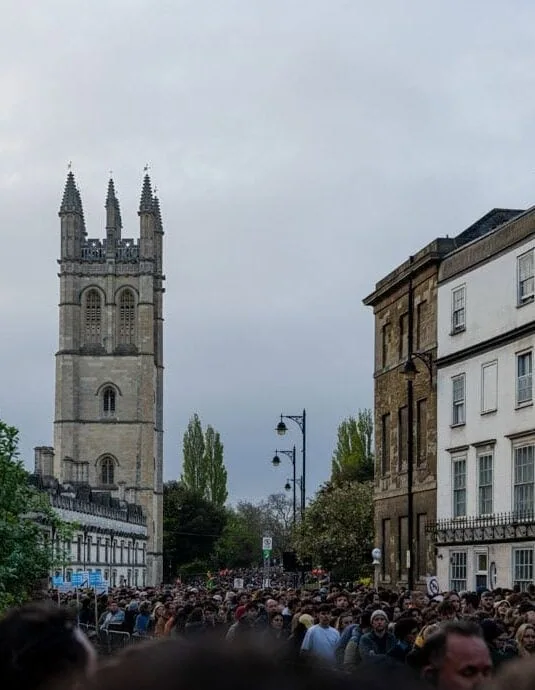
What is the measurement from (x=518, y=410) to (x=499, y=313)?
287 cm

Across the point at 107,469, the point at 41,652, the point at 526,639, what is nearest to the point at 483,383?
the point at 526,639

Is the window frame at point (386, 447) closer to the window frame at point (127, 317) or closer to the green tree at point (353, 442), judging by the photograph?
the green tree at point (353, 442)

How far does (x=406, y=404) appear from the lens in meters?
48.3

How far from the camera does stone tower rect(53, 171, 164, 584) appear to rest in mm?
146125

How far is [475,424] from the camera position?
1654 inches

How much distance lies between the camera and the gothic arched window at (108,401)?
489 ft

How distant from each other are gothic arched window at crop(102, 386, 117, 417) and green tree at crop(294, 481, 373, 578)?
8116cm

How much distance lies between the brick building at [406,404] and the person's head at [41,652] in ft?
136

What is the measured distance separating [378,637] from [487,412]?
2524cm

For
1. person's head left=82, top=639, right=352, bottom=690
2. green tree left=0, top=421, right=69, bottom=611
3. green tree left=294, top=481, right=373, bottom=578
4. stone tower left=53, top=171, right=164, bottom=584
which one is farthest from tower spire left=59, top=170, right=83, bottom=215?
person's head left=82, top=639, right=352, bottom=690

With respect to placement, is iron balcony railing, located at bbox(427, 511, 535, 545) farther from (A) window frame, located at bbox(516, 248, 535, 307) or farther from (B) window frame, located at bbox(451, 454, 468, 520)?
(A) window frame, located at bbox(516, 248, 535, 307)

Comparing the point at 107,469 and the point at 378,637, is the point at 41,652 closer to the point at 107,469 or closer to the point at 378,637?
the point at 378,637

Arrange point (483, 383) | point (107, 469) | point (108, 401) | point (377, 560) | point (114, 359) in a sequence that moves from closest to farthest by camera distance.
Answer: point (483, 383) → point (377, 560) → point (107, 469) → point (108, 401) → point (114, 359)

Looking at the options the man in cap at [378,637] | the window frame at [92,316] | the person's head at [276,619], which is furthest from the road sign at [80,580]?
the window frame at [92,316]
